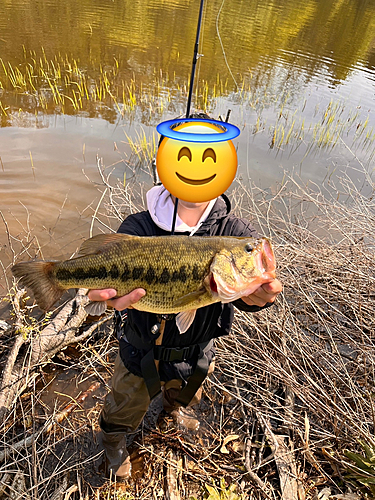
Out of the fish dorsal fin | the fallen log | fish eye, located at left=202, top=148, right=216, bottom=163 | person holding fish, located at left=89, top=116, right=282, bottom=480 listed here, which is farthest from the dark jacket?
the fallen log

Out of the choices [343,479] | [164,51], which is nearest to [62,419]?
[343,479]

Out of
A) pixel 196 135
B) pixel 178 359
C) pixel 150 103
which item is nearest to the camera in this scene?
pixel 196 135

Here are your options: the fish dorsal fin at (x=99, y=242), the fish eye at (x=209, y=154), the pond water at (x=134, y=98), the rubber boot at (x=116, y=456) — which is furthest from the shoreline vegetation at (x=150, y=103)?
the rubber boot at (x=116, y=456)

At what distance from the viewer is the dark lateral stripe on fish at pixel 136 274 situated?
1.88m

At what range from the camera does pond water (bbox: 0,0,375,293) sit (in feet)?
21.1

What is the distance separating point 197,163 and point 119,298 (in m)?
0.91

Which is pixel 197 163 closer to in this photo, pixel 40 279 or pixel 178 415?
pixel 40 279

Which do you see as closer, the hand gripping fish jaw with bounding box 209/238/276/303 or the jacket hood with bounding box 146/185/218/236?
the hand gripping fish jaw with bounding box 209/238/276/303

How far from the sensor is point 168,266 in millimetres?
1874

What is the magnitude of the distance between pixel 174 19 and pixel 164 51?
21.6ft

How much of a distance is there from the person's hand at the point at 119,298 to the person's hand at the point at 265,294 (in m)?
0.67

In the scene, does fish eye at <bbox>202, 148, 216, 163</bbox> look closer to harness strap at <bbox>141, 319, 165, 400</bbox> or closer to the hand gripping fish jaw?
the hand gripping fish jaw

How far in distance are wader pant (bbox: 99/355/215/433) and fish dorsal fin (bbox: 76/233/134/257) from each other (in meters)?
0.94

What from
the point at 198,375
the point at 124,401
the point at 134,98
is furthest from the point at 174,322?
the point at 134,98
